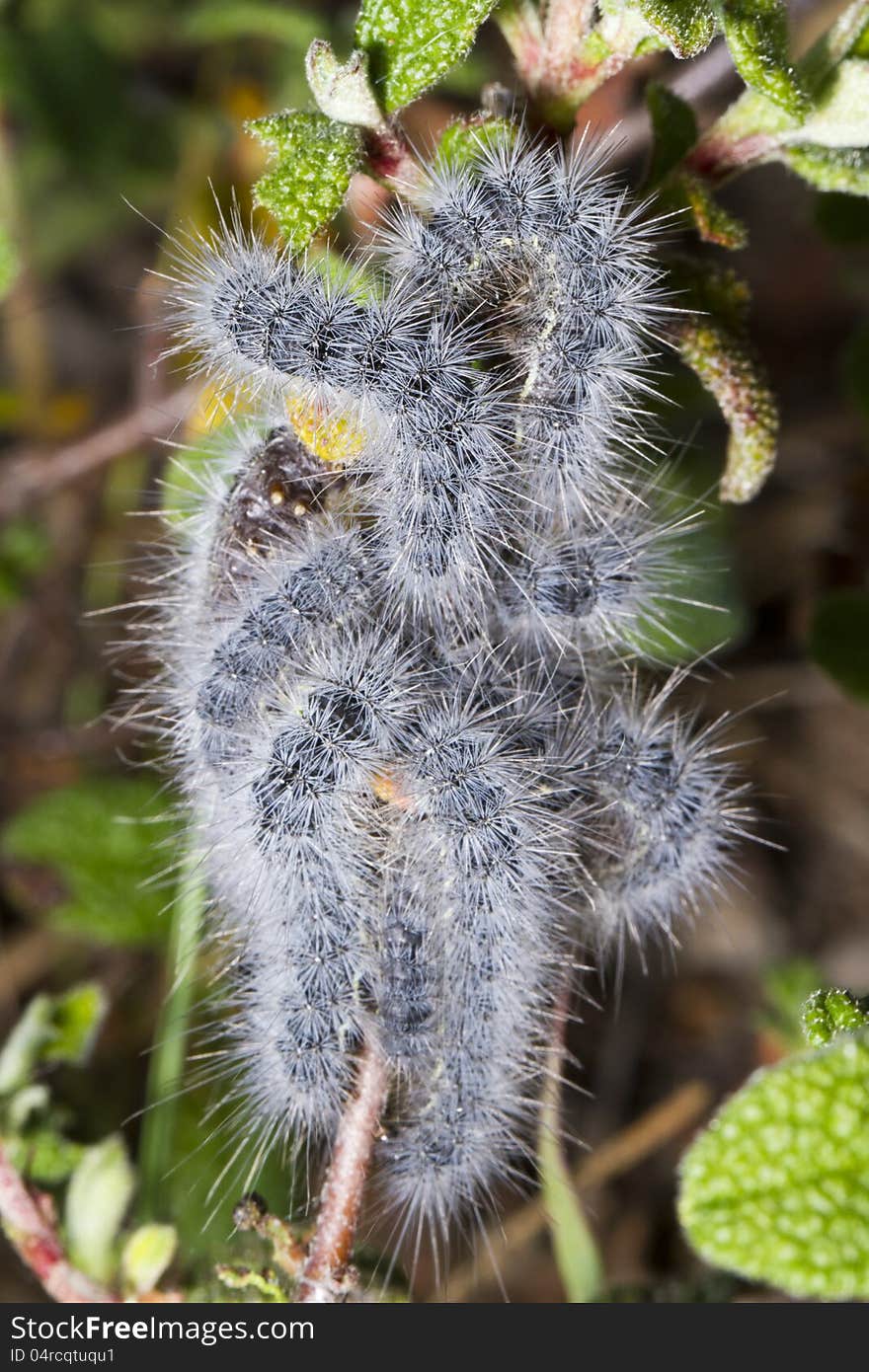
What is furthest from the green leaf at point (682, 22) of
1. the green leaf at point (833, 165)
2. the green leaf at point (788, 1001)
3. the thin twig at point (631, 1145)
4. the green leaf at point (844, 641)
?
the thin twig at point (631, 1145)

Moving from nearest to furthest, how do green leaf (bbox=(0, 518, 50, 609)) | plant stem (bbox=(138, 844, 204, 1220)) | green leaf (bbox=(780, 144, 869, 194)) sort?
green leaf (bbox=(780, 144, 869, 194)), plant stem (bbox=(138, 844, 204, 1220)), green leaf (bbox=(0, 518, 50, 609))

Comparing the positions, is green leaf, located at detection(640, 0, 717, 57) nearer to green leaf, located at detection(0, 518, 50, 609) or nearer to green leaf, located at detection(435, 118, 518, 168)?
green leaf, located at detection(435, 118, 518, 168)

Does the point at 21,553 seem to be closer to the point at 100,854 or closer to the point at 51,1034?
the point at 100,854

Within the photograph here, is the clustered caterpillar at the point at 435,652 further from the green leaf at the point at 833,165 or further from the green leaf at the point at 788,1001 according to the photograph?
the green leaf at the point at 788,1001

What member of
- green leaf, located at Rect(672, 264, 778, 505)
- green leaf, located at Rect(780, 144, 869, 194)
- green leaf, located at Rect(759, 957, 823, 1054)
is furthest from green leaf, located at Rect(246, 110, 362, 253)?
green leaf, located at Rect(759, 957, 823, 1054)

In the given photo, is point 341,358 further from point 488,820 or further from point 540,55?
point 488,820

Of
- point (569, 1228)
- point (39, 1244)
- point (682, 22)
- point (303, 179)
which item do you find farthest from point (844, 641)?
point (39, 1244)
